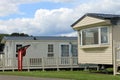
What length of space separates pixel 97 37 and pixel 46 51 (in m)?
11.3

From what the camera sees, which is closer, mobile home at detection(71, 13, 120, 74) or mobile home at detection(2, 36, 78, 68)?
mobile home at detection(71, 13, 120, 74)

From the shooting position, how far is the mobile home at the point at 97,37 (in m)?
24.1

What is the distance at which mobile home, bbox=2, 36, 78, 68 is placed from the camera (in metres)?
33.8

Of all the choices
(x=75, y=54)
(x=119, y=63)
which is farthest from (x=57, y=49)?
(x=119, y=63)

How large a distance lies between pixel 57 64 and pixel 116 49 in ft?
40.9

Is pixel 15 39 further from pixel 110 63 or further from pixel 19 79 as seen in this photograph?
pixel 19 79

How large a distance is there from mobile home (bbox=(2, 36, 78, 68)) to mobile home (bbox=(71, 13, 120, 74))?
5.99 m

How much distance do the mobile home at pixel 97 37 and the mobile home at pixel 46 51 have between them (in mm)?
5992

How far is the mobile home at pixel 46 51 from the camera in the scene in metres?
33.8

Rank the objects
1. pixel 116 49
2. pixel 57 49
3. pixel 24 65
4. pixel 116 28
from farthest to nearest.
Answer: pixel 57 49 < pixel 24 65 < pixel 116 28 < pixel 116 49

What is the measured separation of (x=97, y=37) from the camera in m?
25.3

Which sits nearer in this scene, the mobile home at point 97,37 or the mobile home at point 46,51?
the mobile home at point 97,37

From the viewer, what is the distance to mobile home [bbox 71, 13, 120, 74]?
79.0ft

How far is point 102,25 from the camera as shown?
24.8m
